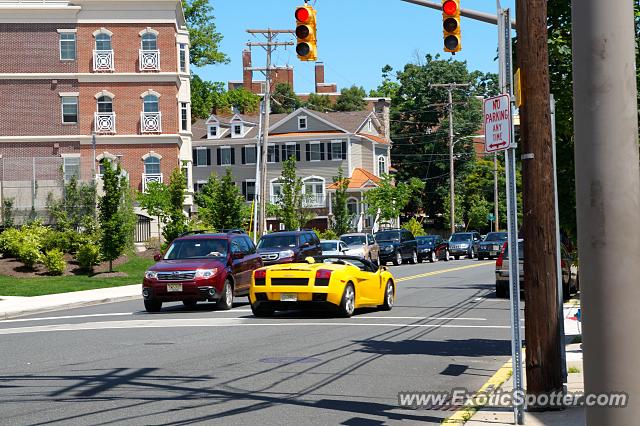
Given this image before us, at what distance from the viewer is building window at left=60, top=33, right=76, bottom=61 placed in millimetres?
58969

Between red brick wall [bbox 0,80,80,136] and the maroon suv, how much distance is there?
36.9m

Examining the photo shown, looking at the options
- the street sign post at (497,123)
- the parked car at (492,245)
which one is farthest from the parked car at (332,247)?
the street sign post at (497,123)

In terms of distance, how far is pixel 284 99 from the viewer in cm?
11838

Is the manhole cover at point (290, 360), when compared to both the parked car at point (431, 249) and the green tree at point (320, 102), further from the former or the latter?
the green tree at point (320, 102)

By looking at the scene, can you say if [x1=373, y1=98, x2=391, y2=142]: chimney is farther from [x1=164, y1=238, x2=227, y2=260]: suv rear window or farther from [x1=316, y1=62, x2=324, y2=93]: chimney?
[x1=164, y1=238, x2=227, y2=260]: suv rear window

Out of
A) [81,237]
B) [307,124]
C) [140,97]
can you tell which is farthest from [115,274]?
[307,124]

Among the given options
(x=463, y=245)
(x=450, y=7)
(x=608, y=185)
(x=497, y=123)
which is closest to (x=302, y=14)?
(x=450, y=7)

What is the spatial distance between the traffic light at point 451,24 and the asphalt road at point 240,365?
5085mm

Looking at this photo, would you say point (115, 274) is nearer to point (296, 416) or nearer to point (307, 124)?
point (296, 416)

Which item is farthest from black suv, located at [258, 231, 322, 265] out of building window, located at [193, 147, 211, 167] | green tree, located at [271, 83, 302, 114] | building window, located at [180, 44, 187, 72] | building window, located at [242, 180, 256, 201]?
green tree, located at [271, 83, 302, 114]

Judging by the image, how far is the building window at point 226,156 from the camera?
88.8m

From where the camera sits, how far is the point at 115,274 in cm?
3934

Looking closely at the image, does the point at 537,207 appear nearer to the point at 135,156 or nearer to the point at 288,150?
the point at 135,156

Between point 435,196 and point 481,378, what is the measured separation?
8418cm
